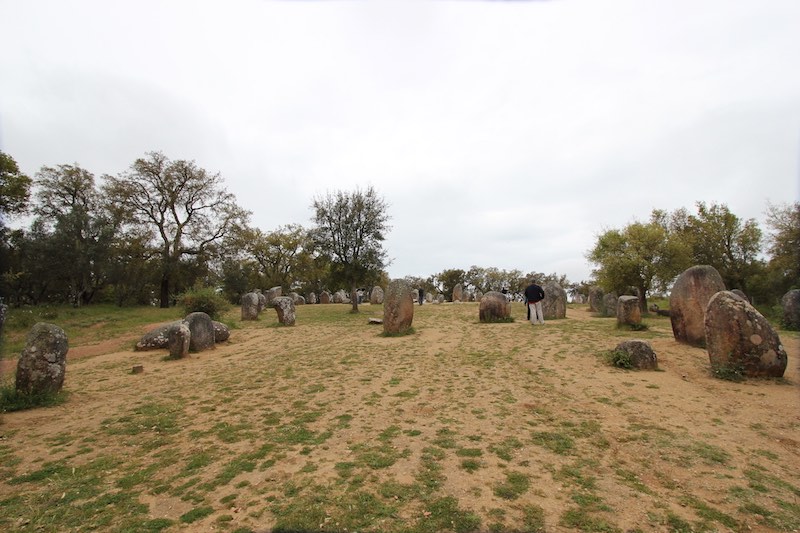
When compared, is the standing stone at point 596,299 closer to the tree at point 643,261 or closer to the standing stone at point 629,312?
→ the tree at point 643,261

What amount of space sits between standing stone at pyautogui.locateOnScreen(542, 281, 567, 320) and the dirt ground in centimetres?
854

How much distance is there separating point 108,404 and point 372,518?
728 centimetres

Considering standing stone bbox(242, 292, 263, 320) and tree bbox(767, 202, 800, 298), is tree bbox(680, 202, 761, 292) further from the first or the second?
standing stone bbox(242, 292, 263, 320)

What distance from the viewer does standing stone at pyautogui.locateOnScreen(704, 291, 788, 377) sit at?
775 cm

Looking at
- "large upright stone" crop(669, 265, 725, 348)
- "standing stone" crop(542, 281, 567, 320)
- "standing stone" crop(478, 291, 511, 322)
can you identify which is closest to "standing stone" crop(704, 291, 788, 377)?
"large upright stone" crop(669, 265, 725, 348)

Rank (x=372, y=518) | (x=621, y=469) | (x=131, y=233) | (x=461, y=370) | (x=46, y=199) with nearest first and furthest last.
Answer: (x=372, y=518)
(x=621, y=469)
(x=461, y=370)
(x=46, y=199)
(x=131, y=233)

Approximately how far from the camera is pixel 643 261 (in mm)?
21578

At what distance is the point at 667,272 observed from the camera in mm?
21797

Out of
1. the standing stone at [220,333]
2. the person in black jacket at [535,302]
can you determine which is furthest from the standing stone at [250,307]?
the person in black jacket at [535,302]

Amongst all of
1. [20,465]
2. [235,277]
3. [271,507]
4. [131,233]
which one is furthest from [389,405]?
[235,277]

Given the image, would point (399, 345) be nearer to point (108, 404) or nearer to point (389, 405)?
point (389, 405)

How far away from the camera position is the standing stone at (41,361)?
7559 millimetres

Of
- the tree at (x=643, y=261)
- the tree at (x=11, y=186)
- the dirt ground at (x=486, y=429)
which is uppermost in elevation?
the tree at (x=11, y=186)

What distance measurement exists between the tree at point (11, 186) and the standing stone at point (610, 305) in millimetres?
36324
